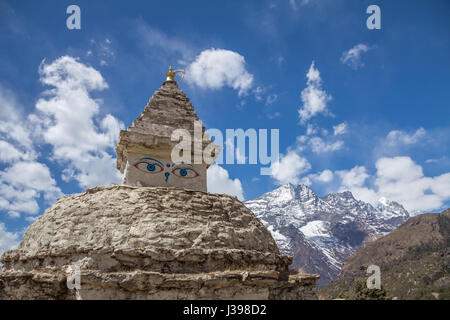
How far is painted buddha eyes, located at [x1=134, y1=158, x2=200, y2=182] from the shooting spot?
10.6 metres

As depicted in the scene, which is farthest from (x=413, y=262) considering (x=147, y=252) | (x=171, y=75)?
(x=147, y=252)

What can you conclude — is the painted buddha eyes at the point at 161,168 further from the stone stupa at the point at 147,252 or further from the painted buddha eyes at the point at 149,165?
the stone stupa at the point at 147,252

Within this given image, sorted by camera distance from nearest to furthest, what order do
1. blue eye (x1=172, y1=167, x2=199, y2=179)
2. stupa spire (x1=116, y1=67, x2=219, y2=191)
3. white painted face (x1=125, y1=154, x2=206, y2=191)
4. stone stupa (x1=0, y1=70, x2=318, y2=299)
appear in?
1. stone stupa (x1=0, y1=70, x2=318, y2=299)
2. white painted face (x1=125, y1=154, x2=206, y2=191)
3. stupa spire (x1=116, y1=67, x2=219, y2=191)
4. blue eye (x1=172, y1=167, x2=199, y2=179)

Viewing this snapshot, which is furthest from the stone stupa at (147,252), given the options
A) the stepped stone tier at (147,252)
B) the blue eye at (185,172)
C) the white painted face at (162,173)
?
the blue eye at (185,172)

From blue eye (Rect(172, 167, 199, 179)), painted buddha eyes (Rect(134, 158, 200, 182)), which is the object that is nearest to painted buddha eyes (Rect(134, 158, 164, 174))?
painted buddha eyes (Rect(134, 158, 200, 182))

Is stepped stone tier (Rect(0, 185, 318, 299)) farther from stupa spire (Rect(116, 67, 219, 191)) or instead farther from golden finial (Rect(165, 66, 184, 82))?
golden finial (Rect(165, 66, 184, 82))

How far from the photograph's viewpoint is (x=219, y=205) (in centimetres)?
879

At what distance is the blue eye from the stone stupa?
195 centimetres

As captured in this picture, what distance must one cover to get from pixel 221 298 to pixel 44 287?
3671 mm

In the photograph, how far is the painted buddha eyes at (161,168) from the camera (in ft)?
34.8

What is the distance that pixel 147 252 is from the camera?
6.87 meters

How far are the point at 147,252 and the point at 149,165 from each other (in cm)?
425
